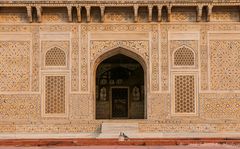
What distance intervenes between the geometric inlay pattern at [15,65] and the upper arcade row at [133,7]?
2.66ft

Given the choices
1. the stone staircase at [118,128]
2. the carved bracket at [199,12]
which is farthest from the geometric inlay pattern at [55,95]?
the carved bracket at [199,12]

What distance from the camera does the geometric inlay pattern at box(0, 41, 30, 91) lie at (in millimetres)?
11930

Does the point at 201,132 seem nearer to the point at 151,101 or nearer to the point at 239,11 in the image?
the point at 151,101

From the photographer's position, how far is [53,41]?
12.1 m

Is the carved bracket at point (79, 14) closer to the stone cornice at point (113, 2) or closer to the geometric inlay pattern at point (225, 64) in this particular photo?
the stone cornice at point (113, 2)

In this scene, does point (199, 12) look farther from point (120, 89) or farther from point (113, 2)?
point (120, 89)

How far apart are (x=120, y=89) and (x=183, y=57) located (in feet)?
12.1

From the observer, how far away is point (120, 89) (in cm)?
1514

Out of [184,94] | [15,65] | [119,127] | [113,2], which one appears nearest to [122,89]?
[184,94]

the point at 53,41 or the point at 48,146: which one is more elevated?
the point at 53,41

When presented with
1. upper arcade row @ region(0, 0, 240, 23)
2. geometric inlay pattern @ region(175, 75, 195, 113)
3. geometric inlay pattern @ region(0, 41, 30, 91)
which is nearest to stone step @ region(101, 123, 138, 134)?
geometric inlay pattern @ region(175, 75, 195, 113)

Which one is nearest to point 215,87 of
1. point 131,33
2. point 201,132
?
point 201,132

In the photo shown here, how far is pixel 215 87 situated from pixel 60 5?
4624 mm

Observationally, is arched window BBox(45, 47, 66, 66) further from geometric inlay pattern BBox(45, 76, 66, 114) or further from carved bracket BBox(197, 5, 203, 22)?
carved bracket BBox(197, 5, 203, 22)
